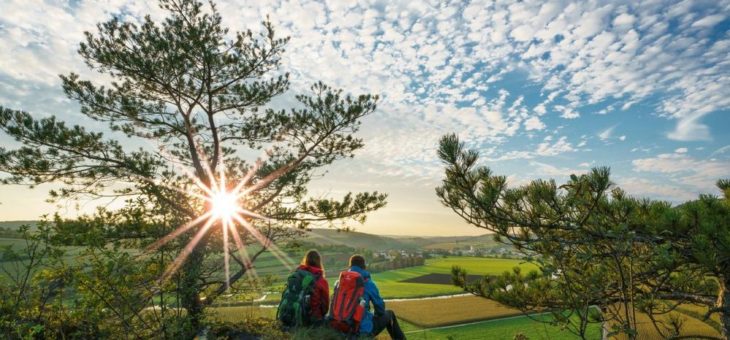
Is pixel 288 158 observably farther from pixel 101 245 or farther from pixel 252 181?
pixel 101 245

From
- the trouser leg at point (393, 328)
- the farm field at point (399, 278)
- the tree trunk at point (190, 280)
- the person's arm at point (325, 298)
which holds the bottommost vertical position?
the farm field at point (399, 278)

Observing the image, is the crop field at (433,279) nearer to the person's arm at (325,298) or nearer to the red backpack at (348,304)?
the person's arm at (325,298)

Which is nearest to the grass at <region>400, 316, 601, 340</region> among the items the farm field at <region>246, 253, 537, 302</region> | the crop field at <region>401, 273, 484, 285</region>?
the farm field at <region>246, 253, 537, 302</region>

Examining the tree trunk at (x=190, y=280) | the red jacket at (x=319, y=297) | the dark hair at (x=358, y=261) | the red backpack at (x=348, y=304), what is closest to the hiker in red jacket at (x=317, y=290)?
the red jacket at (x=319, y=297)

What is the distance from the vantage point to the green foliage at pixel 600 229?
10.4 feet

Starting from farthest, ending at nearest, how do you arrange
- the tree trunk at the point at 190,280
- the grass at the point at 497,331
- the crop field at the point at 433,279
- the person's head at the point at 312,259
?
the crop field at the point at 433,279, the grass at the point at 497,331, the person's head at the point at 312,259, the tree trunk at the point at 190,280

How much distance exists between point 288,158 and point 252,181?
119 cm

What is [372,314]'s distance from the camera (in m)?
5.54

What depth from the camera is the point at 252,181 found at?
9.96m

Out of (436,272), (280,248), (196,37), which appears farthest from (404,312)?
(436,272)

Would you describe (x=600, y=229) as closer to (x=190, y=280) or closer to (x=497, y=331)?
(x=190, y=280)

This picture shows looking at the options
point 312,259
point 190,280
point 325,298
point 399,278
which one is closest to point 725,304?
point 325,298

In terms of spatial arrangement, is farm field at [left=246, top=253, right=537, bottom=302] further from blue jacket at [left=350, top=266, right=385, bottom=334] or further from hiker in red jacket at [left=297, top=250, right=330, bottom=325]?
blue jacket at [left=350, top=266, right=385, bottom=334]

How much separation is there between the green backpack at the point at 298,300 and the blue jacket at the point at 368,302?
2.57 feet
